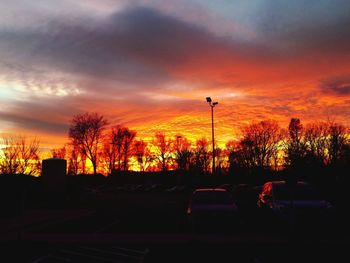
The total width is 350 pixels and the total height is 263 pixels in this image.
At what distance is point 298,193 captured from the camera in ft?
43.9

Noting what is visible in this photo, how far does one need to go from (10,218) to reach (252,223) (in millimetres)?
12460

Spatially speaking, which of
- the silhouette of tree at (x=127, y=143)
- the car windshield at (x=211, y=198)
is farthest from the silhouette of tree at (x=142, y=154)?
the car windshield at (x=211, y=198)

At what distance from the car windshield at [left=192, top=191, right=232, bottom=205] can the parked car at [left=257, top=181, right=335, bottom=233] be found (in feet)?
5.61

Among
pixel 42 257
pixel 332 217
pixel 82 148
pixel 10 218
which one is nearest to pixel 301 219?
pixel 332 217

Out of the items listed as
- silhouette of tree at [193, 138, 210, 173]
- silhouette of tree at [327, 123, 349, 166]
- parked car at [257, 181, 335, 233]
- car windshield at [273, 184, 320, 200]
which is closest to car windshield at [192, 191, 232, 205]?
parked car at [257, 181, 335, 233]

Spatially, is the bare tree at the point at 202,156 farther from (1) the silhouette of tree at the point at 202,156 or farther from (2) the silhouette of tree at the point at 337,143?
(2) the silhouette of tree at the point at 337,143

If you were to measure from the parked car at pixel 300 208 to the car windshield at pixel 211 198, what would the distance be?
5.61ft

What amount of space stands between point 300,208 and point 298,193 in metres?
1.54

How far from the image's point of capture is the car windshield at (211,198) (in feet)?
42.7

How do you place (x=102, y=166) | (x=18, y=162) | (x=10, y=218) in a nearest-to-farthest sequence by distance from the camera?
1. (x=10, y=218)
2. (x=18, y=162)
3. (x=102, y=166)

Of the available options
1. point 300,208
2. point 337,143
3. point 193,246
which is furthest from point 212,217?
point 337,143

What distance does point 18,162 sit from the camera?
148 ft

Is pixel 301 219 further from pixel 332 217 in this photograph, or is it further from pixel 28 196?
pixel 28 196

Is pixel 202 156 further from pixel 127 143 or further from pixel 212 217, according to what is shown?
pixel 212 217
